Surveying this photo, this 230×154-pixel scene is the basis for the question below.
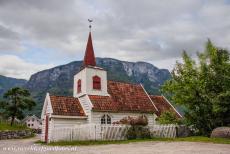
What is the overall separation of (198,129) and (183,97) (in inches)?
126

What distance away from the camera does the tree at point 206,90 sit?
2527cm

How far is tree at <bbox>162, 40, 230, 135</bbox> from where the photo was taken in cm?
2527

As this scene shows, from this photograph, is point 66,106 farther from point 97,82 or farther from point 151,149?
point 151,149

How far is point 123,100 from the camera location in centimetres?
3309

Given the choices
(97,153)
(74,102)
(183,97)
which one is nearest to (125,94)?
(74,102)

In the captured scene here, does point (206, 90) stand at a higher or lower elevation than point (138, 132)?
higher

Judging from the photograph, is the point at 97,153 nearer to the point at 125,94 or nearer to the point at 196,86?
the point at 196,86

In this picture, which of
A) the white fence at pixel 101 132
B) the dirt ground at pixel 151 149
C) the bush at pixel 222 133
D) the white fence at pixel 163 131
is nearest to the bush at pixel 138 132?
the white fence at pixel 101 132

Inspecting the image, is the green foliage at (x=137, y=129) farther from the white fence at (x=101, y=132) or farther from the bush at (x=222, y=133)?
the bush at (x=222, y=133)

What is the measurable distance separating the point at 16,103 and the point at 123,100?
3046 cm

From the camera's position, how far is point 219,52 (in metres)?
26.7

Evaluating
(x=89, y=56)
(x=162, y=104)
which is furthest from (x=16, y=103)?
(x=162, y=104)

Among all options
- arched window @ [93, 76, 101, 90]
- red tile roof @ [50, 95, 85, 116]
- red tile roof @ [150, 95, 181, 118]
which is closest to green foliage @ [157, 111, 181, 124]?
red tile roof @ [150, 95, 181, 118]

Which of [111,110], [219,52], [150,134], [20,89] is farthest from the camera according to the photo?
[20,89]
